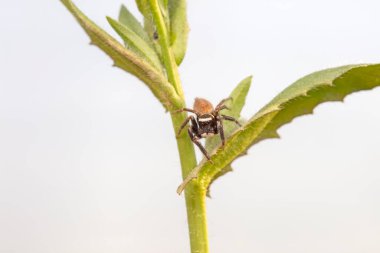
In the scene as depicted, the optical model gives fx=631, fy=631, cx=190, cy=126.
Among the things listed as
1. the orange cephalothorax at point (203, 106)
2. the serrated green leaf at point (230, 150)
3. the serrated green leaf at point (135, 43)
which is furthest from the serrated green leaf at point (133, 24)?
the serrated green leaf at point (230, 150)

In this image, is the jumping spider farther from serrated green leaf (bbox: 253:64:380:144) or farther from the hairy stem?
serrated green leaf (bbox: 253:64:380:144)

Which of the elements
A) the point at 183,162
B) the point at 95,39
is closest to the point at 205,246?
the point at 183,162

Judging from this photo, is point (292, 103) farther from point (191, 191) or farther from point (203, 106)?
point (191, 191)

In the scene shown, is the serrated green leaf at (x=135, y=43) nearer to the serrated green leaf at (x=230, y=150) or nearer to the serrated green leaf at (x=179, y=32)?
the serrated green leaf at (x=179, y=32)

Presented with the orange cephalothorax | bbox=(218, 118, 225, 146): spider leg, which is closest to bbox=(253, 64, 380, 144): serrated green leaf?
bbox=(218, 118, 225, 146): spider leg

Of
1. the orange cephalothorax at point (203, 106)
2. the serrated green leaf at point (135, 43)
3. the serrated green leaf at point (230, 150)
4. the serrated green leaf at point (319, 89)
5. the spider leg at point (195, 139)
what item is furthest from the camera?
the serrated green leaf at point (135, 43)

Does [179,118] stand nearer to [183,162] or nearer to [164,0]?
[183,162]

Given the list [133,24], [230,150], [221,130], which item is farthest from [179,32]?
[230,150]
